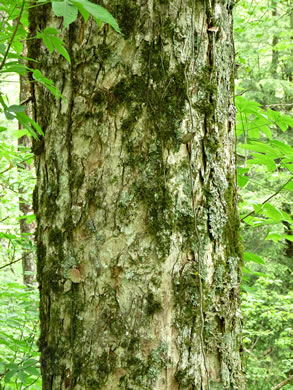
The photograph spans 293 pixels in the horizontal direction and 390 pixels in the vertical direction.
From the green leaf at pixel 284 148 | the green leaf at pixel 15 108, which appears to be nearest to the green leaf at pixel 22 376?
the green leaf at pixel 15 108

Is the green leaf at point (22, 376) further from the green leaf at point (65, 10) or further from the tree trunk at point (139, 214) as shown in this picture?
the green leaf at point (65, 10)

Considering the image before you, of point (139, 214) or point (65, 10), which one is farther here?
point (139, 214)

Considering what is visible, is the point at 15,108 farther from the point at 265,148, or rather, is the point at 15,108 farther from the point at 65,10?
the point at 265,148

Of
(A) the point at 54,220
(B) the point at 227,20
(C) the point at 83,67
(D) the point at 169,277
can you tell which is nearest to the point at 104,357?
(D) the point at 169,277

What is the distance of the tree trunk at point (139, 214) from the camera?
1.27 meters

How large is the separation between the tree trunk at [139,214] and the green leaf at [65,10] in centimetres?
42

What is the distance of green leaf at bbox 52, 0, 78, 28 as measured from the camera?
91cm

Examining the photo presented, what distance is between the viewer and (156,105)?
134 centimetres

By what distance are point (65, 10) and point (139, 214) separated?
2.10 feet

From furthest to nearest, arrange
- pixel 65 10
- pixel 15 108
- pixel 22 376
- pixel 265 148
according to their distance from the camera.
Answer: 1. pixel 265 148
2. pixel 22 376
3. pixel 15 108
4. pixel 65 10

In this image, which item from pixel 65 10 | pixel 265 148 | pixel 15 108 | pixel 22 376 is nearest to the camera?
pixel 65 10

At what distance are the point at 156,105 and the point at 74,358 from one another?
0.88 metres

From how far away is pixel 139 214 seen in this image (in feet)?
4.27

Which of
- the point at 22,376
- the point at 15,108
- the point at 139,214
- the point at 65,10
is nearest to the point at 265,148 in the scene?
the point at 139,214
